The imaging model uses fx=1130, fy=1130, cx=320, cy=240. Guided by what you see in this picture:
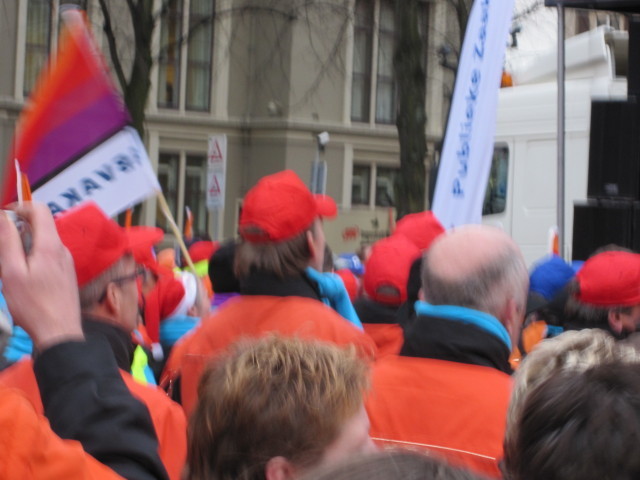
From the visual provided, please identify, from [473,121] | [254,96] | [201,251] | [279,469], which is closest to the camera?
[279,469]

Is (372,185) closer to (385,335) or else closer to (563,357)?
(385,335)

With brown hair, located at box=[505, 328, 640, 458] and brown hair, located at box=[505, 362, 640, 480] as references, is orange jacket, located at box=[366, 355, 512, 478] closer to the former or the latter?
brown hair, located at box=[505, 328, 640, 458]

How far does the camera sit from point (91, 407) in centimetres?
194

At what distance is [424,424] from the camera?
2.80 metres

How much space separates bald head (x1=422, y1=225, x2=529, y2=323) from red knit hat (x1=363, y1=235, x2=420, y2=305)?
197 cm

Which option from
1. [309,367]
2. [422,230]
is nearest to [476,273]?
[309,367]

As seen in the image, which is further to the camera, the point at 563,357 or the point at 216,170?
the point at 216,170

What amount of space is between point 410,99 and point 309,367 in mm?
13350

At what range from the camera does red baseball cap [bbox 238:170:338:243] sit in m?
3.67

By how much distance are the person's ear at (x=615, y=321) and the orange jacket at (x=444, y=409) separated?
175cm

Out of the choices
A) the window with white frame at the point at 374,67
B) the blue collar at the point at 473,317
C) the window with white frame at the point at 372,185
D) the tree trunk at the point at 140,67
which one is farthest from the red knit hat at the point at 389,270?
the window with white frame at the point at 372,185

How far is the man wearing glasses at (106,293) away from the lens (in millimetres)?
2646

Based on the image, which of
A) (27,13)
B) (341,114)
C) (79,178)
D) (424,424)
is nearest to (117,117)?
(79,178)

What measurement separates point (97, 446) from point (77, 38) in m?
2.05
